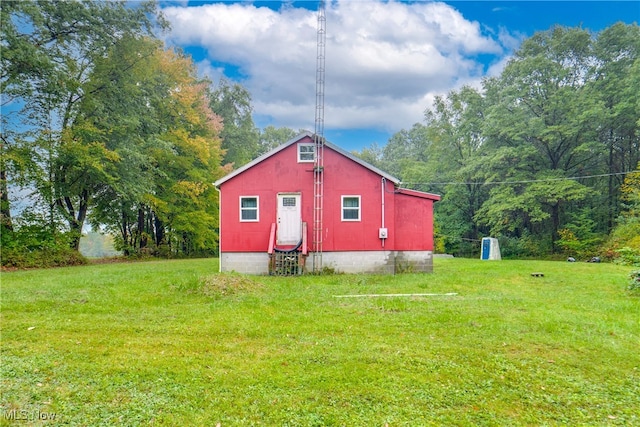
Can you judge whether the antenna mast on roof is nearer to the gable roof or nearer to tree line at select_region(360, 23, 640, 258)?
the gable roof

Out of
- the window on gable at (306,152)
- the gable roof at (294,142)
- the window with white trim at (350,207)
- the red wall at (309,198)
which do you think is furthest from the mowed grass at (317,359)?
the window on gable at (306,152)

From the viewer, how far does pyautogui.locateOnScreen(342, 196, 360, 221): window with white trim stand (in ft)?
39.0

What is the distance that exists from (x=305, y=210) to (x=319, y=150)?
2054mm

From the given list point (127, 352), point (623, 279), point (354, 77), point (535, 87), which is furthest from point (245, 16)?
point (535, 87)

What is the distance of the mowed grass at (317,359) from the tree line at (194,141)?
30.4 ft

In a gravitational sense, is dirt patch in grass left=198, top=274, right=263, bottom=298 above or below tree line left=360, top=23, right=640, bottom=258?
below

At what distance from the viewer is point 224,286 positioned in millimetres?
7910

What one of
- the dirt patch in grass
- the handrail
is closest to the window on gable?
the handrail

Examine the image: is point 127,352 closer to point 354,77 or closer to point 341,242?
point 341,242

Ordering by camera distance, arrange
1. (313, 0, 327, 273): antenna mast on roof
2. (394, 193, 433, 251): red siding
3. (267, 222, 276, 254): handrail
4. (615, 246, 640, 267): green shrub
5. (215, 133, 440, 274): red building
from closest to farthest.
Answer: (615, 246, 640, 267): green shrub → (267, 222, 276, 254): handrail → (313, 0, 327, 273): antenna mast on roof → (215, 133, 440, 274): red building → (394, 193, 433, 251): red siding

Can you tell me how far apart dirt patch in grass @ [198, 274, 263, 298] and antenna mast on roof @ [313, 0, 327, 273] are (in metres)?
3.40

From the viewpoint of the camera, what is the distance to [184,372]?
368 cm

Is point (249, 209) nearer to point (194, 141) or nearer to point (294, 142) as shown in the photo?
point (294, 142)

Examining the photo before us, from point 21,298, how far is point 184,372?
5494 millimetres
